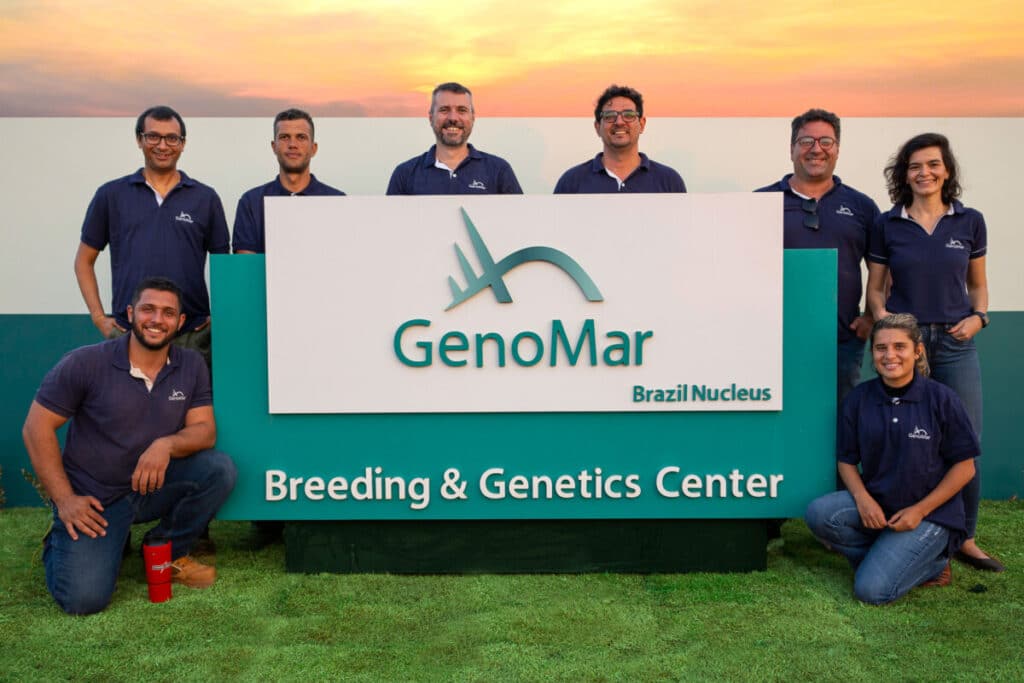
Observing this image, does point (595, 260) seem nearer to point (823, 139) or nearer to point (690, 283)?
point (690, 283)

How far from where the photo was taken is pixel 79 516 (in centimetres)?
311

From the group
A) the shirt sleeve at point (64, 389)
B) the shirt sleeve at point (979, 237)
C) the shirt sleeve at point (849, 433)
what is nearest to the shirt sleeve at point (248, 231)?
the shirt sleeve at point (64, 389)

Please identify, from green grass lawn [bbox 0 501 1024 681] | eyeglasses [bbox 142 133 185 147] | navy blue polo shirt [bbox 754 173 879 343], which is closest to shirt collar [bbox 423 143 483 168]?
eyeglasses [bbox 142 133 185 147]

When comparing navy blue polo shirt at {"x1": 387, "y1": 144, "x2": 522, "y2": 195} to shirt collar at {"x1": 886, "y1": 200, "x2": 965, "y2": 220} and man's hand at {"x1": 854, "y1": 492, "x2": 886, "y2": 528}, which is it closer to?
shirt collar at {"x1": 886, "y1": 200, "x2": 965, "y2": 220}

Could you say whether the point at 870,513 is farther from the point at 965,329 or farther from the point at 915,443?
the point at 965,329

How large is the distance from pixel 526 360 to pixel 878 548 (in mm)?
1281

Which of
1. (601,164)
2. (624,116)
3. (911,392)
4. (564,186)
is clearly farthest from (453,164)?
(911,392)

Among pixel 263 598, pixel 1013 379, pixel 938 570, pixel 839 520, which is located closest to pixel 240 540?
pixel 263 598

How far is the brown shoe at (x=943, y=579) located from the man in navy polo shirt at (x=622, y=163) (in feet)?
5.43

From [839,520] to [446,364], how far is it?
1376 millimetres

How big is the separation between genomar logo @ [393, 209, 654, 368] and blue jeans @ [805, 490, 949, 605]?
80 centimetres

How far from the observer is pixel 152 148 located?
369cm

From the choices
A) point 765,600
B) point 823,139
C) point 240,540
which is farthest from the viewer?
point 240,540

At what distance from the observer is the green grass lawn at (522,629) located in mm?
2629
